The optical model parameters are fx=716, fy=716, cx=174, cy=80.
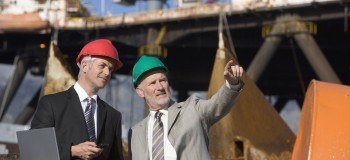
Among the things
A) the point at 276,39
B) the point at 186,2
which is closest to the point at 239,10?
the point at 276,39

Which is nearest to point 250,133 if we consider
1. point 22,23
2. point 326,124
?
point 326,124

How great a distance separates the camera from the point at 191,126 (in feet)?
16.5

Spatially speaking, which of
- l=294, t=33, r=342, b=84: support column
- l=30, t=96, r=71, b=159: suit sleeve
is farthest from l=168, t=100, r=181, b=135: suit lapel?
l=294, t=33, r=342, b=84: support column

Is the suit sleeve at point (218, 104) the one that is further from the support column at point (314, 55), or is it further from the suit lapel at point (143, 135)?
the support column at point (314, 55)

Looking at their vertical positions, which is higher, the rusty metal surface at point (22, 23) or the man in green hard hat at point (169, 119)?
the rusty metal surface at point (22, 23)

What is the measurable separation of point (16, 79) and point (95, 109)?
26918 millimetres

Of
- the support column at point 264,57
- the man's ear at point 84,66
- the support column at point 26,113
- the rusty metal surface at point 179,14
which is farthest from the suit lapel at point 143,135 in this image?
the support column at point 26,113

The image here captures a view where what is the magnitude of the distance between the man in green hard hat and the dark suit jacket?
7.6 inches

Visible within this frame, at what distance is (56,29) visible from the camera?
27.9 metres

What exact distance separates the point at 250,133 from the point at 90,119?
9018mm

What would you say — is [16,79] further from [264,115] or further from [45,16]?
[264,115]

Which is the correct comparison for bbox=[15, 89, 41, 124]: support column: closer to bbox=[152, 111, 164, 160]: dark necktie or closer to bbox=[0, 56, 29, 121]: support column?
bbox=[0, 56, 29, 121]: support column

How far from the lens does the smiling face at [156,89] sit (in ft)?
16.6

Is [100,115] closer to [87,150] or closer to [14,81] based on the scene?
[87,150]
